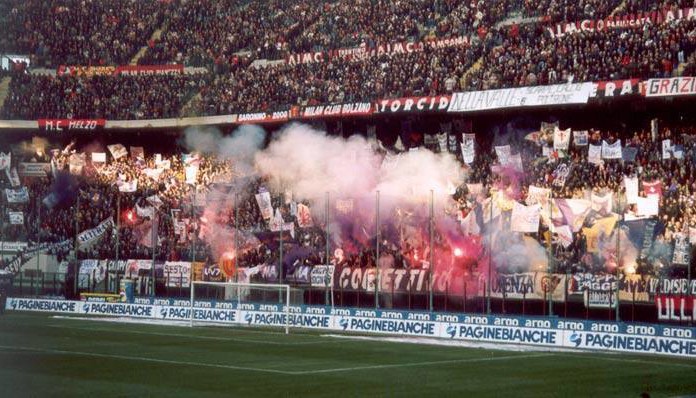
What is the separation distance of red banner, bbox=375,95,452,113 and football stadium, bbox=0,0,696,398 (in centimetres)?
14

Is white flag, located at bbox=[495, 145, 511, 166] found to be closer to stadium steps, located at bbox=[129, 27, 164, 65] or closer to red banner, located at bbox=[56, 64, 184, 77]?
red banner, located at bbox=[56, 64, 184, 77]

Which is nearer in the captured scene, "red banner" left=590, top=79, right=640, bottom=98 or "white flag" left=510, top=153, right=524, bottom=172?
"red banner" left=590, top=79, right=640, bottom=98

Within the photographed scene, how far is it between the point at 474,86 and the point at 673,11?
8.81 metres

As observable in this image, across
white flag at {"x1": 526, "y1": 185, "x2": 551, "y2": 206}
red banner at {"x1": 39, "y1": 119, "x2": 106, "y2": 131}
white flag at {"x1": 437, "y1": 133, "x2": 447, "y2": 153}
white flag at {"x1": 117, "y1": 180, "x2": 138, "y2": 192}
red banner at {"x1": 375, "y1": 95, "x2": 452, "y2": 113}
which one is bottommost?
white flag at {"x1": 526, "y1": 185, "x2": 551, "y2": 206}

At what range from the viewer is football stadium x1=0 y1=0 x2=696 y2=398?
29.6 metres

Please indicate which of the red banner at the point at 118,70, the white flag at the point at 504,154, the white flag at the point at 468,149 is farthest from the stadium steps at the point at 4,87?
the white flag at the point at 504,154

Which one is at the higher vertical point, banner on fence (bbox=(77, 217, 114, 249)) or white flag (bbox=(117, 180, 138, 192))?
white flag (bbox=(117, 180, 138, 192))

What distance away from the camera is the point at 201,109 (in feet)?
197

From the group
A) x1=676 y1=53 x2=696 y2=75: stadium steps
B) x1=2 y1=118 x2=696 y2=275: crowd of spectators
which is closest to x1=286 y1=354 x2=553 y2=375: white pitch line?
x1=2 y1=118 x2=696 y2=275: crowd of spectators

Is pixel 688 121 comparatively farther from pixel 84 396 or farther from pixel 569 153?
pixel 84 396

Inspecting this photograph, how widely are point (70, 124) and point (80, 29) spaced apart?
10.2 metres

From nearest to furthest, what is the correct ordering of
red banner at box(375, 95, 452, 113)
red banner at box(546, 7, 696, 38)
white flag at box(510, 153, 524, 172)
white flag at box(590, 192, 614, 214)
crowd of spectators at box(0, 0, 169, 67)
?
white flag at box(590, 192, 614, 214), white flag at box(510, 153, 524, 172), red banner at box(546, 7, 696, 38), red banner at box(375, 95, 452, 113), crowd of spectators at box(0, 0, 169, 67)

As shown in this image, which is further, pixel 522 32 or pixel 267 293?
pixel 522 32

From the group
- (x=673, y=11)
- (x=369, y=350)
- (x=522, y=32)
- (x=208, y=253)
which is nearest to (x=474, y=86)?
(x=522, y=32)
